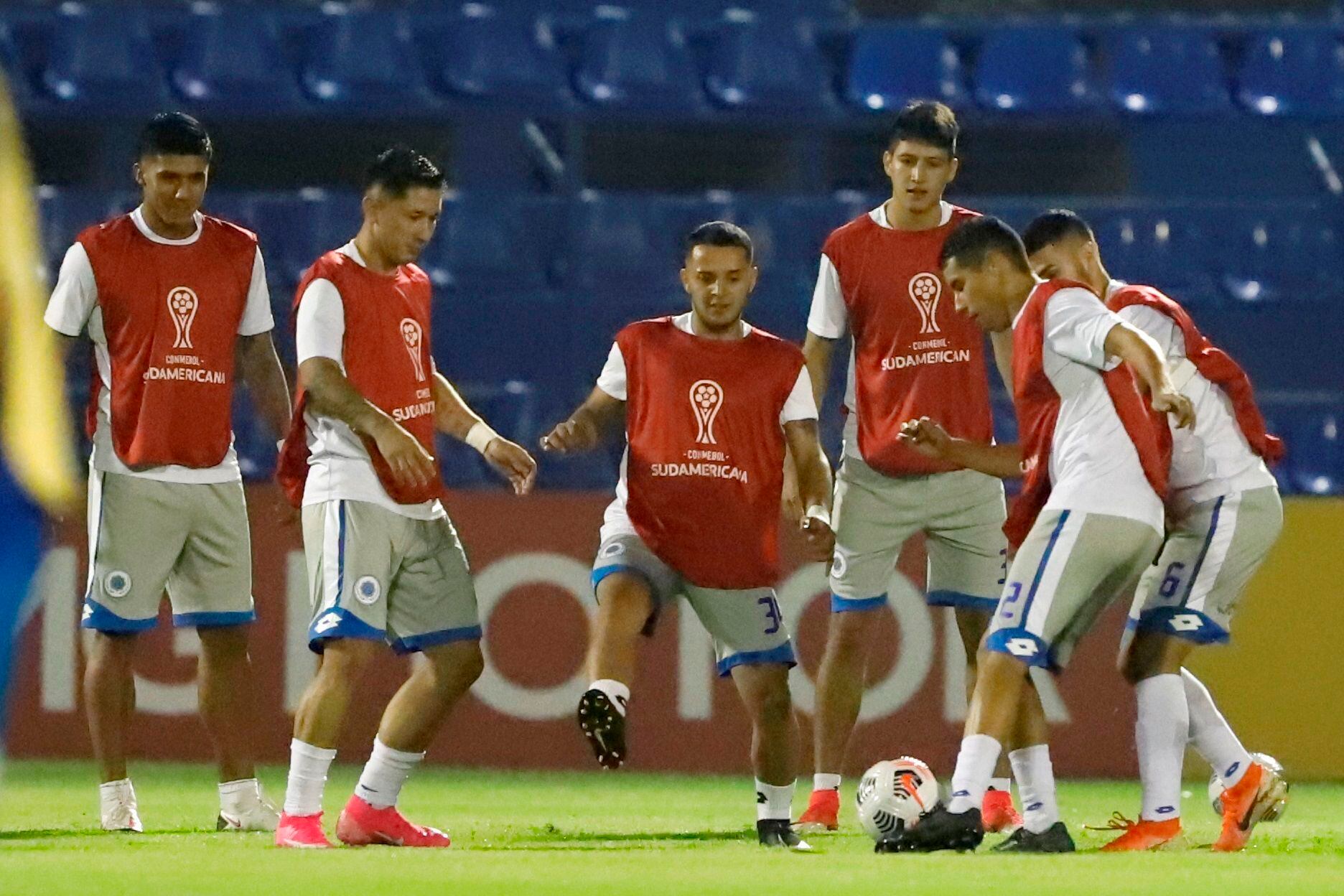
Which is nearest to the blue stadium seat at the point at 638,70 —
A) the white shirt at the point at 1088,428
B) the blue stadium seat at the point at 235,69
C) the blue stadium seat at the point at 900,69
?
the blue stadium seat at the point at 900,69

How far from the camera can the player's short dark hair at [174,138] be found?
705 cm

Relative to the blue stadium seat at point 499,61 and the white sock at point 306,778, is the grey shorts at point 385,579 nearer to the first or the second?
the white sock at point 306,778

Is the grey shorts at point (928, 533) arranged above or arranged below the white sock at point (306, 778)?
above

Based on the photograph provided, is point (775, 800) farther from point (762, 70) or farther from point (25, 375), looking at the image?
point (762, 70)

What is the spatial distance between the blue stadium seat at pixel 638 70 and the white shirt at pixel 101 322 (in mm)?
5268

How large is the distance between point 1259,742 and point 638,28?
16.9ft

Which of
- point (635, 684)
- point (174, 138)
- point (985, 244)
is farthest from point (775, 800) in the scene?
point (635, 684)

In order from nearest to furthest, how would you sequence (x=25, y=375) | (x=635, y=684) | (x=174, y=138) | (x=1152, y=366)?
(x=25, y=375) → (x=1152, y=366) → (x=174, y=138) → (x=635, y=684)

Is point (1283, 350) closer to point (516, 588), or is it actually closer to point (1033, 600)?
point (516, 588)

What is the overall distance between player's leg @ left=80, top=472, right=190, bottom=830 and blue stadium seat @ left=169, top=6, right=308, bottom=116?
5.64m

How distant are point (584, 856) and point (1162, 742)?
1.55 metres

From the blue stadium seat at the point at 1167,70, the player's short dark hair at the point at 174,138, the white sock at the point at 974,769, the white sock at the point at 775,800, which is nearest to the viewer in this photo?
the white sock at the point at 974,769

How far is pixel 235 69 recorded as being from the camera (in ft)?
40.9

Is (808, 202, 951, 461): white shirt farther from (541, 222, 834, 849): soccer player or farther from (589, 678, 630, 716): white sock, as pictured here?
(589, 678, 630, 716): white sock
